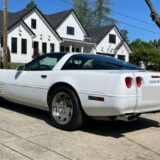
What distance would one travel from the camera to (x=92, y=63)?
6809mm

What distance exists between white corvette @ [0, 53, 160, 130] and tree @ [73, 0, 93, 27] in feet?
210

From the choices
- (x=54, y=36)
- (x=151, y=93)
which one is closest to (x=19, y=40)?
(x=54, y=36)

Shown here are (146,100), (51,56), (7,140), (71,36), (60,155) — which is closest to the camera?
(60,155)

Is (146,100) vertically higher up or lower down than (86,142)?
higher up

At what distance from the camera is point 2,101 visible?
8.71 m

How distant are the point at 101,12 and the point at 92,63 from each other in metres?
65.0

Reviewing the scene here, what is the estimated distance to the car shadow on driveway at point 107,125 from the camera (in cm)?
663

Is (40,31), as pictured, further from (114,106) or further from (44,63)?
(114,106)

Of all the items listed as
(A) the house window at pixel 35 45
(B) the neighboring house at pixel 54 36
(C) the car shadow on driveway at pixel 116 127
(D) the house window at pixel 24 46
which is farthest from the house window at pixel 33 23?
(C) the car shadow on driveway at pixel 116 127

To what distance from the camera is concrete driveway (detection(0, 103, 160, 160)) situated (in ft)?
16.9

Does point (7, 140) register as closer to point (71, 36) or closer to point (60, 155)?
point (60, 155)

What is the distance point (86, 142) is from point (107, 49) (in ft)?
142

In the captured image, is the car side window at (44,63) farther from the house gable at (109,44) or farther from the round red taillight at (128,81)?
the house gable at (109,44)

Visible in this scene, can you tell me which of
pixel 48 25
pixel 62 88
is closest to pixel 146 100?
pixel 62 88
